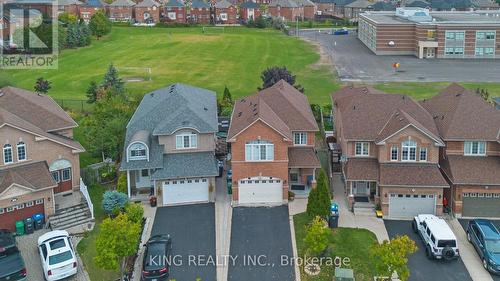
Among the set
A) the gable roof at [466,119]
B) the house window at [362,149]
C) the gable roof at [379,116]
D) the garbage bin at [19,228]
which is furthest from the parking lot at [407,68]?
the garbage bin at [19,228]

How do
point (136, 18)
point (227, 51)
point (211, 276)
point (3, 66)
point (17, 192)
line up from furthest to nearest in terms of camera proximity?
point (136, 18), point (227, 51), point (3, 66), point (17, 192), point (211, 276)

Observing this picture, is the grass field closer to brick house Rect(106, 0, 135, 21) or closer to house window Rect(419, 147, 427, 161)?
house window Rect(419, 147, 427, 161)

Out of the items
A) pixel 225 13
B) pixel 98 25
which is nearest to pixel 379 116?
pixel 98 25

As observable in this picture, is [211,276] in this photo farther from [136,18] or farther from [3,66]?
[136,18]

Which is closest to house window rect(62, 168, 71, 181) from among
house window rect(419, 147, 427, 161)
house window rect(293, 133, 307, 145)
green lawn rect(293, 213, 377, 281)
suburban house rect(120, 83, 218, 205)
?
suburban house rect(120, 83, 218, 205)

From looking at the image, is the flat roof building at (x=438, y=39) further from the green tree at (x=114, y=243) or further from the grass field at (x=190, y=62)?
the green tree at (x=114, y=243)

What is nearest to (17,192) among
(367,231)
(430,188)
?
(367,231)

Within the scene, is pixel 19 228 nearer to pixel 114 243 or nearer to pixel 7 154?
pixel 7 154
